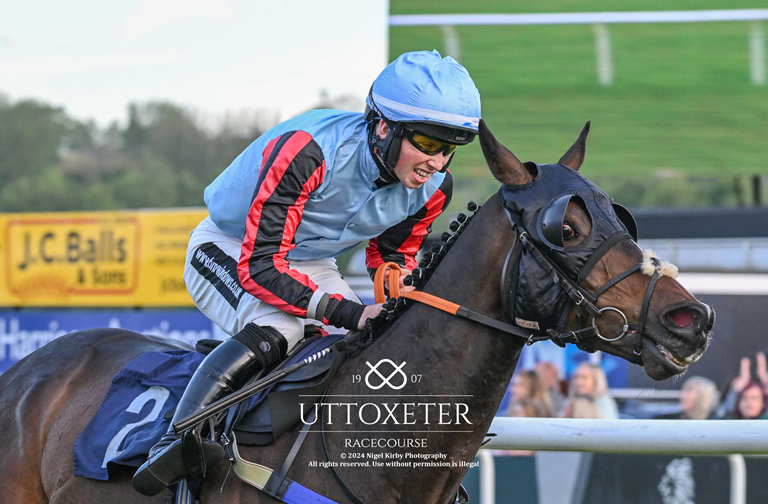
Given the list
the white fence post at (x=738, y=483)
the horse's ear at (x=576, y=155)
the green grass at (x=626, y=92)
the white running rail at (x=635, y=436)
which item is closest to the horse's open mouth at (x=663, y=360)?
the horse's ear at (x=576, y=155)

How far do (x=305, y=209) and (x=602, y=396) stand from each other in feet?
16.7

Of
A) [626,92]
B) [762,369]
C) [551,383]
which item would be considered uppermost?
[626,92]

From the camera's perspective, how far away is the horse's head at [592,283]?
210 cm

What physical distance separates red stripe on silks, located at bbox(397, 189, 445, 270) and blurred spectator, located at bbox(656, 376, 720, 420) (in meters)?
4.57

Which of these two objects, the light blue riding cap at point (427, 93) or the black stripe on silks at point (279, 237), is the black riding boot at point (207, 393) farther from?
the light blue riding cap at point (427, 93)

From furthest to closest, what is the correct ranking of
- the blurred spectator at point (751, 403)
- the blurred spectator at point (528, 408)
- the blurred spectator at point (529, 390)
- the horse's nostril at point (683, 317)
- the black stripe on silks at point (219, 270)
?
the blurred spectator at point (529, 390) < the blurred spectator at point (528, 408) < the blurred spectator at point (751, 403) < the black stripe on silks at point (219, 270) < the horse's nostril at point (683, 317)

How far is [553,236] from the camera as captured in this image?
220 centimetres

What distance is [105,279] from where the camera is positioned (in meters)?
11.7

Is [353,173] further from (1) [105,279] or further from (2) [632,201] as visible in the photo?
(2) [632,201]

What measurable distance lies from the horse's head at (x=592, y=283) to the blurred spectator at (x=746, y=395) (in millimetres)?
5261

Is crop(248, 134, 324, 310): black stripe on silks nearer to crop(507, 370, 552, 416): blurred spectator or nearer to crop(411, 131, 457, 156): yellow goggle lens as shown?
crop(411, 131, 457, 156): yellow goggle lens

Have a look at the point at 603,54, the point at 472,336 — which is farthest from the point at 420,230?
the point at 603,54

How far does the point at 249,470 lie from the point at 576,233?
3.91ft

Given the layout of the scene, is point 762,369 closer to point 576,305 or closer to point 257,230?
point 576,305
